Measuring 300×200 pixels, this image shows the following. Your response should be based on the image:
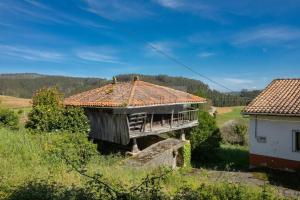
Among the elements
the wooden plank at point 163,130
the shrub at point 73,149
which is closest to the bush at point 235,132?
the wooden plank at point 163,130

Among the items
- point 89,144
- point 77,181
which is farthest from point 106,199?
point 89,144

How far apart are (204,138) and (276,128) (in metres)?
7.44

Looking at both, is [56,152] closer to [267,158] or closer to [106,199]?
[106,199]

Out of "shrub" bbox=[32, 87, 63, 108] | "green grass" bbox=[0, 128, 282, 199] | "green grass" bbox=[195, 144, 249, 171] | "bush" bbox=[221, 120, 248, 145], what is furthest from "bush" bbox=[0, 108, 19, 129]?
"bush" bbox=[221, 120, 248, 145]

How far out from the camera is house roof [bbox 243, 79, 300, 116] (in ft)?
58.1

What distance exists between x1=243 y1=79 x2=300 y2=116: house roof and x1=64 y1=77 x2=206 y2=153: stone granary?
5.25m

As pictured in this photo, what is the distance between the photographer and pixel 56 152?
12.1 m

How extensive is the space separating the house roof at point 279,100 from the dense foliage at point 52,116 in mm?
9540

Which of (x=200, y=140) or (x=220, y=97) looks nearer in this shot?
(x=200, y=140)

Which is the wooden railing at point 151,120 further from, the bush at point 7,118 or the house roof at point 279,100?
the bush at point 7,118

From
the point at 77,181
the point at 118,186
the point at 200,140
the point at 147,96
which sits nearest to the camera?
the point at 118,186

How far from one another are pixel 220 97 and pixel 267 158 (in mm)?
56500

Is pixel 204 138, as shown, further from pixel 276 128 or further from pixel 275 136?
pixel 276 128

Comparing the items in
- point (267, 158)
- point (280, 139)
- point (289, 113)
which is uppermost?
point (289, 113)
